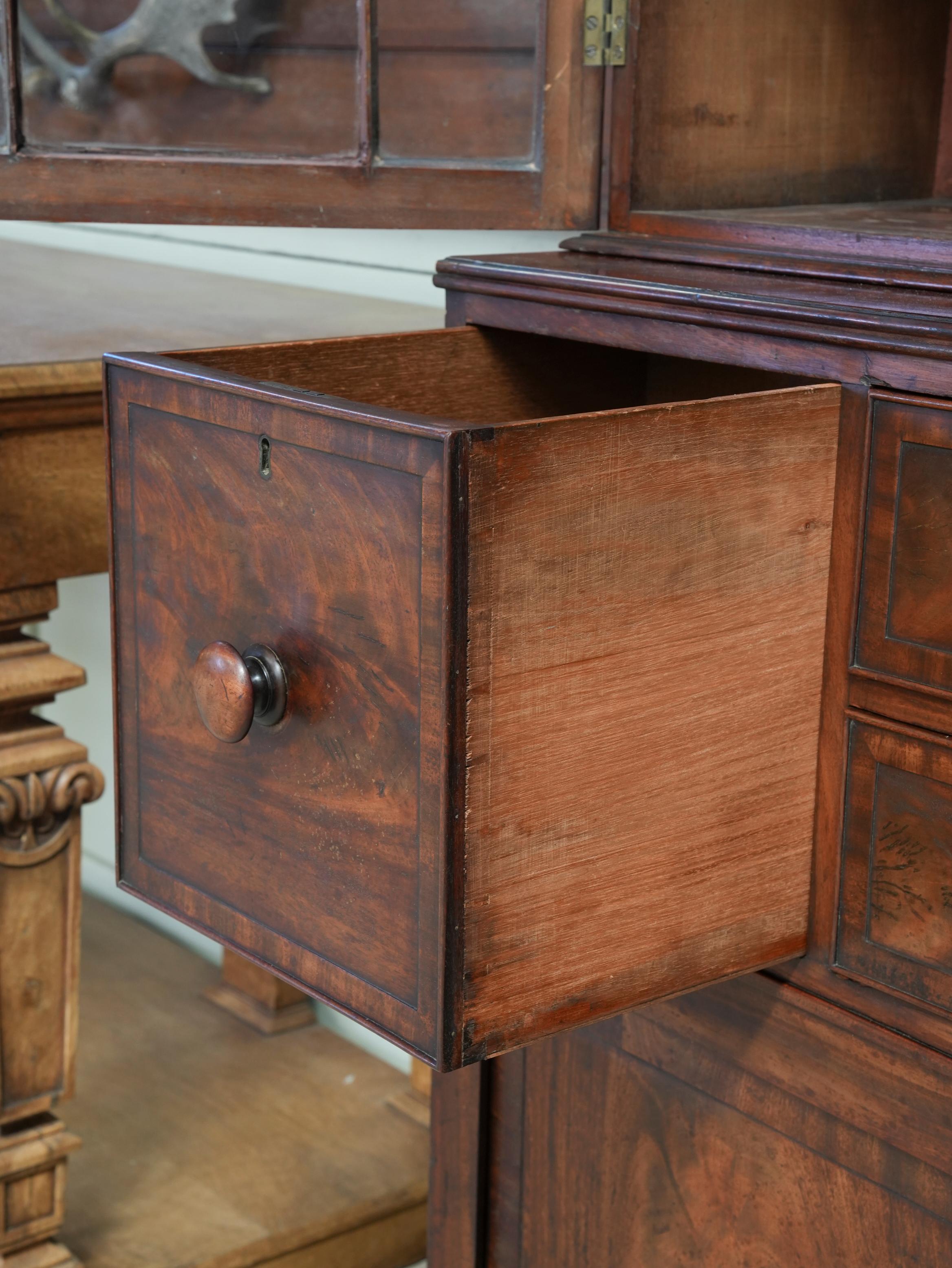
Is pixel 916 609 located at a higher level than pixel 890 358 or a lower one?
lower

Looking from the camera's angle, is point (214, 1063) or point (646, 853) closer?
point (646, 853)

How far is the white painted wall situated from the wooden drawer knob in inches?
17.8

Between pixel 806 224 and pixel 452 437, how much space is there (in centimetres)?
39

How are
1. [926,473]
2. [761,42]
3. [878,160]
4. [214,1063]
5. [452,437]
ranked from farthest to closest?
[214,1063], [878,160], [761,42], [926,473], [452,437]

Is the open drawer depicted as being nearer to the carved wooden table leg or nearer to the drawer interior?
the drawer interior

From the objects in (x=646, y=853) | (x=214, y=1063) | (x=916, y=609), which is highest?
(x=916, y=609)

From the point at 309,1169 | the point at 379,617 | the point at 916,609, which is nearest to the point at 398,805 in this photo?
the point at 379,617

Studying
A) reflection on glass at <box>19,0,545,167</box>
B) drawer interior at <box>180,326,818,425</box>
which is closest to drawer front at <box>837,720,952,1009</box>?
drawer interior at <box>180,326,818,425</box>

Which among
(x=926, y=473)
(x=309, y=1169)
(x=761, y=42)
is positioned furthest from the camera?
(x=309, y=1169)

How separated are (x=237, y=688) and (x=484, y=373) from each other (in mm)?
339

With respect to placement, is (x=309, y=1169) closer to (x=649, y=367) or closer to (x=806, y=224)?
(x=649, y=367)

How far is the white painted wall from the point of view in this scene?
158cm

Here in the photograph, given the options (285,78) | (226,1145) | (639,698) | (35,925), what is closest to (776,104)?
(285,78)

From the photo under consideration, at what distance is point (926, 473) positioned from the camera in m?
0.73
